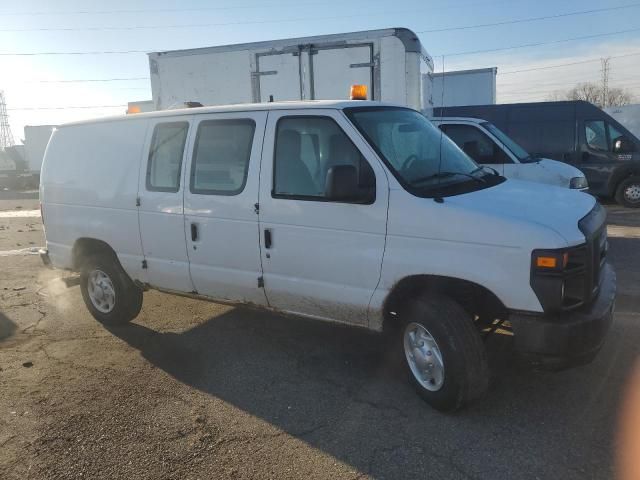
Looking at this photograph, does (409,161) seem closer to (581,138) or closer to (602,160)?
(581,138)

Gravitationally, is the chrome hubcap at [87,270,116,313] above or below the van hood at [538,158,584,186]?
below

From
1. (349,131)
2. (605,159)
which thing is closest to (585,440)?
(349,131)

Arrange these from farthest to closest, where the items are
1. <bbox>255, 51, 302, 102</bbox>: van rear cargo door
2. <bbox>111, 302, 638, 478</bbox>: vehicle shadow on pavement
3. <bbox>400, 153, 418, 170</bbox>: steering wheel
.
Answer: <bbox>255, 51, 302, 102</bbox>: van rear cargo door < <bbox>400, 153, 418, 170</bbox>: steering wheel < <bbox>111, 302, 638, 478</bbox>: vehicle shadow on pavement

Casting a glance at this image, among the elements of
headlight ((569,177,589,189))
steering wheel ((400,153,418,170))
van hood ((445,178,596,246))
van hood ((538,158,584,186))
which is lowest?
headlight ((569,177,589,189))

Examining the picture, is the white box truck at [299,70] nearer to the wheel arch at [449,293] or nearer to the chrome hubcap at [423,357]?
the wheel arch at [449,293]

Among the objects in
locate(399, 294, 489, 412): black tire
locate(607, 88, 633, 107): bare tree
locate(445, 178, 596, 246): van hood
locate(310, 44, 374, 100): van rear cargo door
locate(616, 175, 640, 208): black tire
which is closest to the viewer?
locate(445, 178, 596, 246): van hood

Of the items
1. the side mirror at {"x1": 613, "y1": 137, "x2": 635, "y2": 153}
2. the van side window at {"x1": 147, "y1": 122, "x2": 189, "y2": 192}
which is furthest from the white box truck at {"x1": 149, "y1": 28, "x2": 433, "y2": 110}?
the side mirror at {"x1": 613, "y1": 137, "x2": 635, "y2": 153}

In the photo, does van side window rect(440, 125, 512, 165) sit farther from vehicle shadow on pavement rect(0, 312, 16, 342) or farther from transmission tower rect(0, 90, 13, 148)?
transmission tower rect(0, 90, 13, 148)

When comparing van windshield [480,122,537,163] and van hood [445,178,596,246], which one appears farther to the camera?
van windshield [480,122,537,163]

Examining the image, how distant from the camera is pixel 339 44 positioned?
8422 millimetres

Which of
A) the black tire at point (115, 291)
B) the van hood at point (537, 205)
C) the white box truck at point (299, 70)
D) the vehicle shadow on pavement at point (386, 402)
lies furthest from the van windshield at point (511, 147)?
the black tire at point (115, 291)

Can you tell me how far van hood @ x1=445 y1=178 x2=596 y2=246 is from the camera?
3.27 metres

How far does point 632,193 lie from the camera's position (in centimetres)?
1241

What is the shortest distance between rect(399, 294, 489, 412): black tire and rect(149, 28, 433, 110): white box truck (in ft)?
17.2
